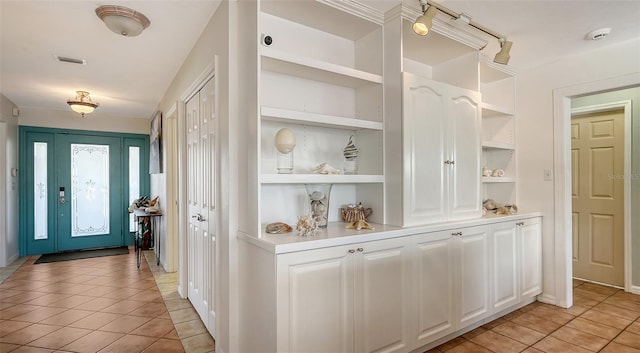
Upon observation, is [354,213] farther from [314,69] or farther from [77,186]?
[77,186]

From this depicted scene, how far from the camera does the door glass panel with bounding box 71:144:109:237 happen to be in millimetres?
5648

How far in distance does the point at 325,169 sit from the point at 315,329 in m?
0.96

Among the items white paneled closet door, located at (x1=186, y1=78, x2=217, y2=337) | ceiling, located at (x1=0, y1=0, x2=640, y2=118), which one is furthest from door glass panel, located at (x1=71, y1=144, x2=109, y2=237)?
white paneled closet door, located at (x1=186, y1=78, x2=217, y2=337)

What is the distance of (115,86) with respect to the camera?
4.06 m

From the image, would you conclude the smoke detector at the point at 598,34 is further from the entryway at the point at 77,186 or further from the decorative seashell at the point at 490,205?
the entryway at the point at 77,186

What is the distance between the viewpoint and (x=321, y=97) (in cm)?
241

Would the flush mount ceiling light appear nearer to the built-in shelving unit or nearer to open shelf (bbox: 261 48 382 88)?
open shelf (bbox: 261 48 382 88)

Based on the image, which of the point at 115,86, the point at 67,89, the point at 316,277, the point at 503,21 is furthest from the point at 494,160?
the point at 67,89

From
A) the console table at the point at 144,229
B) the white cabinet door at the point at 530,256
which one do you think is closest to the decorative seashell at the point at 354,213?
the white cabinet door at the point at 530,256

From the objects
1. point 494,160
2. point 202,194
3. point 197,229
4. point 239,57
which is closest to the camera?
point 239,57

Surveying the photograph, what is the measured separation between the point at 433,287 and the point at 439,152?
3.29ft

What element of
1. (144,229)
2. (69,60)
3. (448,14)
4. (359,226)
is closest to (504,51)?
(448,14)

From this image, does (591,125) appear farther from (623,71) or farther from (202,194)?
(202,194)

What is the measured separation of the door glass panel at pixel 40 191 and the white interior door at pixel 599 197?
802cm
